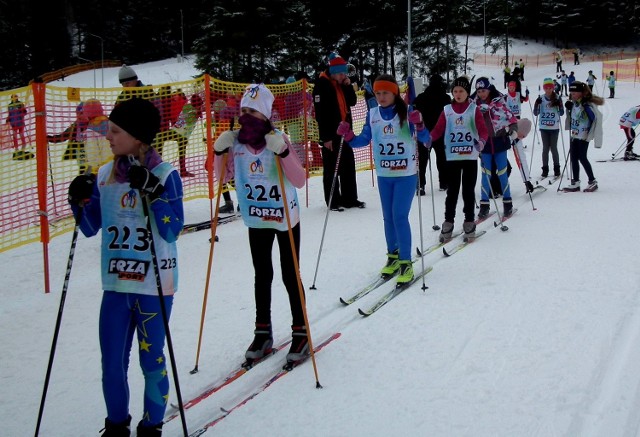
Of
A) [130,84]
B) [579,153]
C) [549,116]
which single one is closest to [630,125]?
[549,116]

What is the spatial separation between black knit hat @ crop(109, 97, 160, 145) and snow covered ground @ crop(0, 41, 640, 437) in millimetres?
1728

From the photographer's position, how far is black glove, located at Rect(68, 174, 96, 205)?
2.75 metres

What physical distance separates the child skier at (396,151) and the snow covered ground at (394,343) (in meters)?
0.61

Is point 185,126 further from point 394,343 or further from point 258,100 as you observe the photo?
point 394,343

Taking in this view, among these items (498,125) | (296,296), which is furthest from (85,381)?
(498,125)

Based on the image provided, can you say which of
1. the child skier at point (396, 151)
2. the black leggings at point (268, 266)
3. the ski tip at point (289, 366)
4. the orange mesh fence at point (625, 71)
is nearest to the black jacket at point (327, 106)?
the child skier at point (396, 151)

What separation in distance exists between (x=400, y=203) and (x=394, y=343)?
1746 mm

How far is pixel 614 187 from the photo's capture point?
35.2 ft

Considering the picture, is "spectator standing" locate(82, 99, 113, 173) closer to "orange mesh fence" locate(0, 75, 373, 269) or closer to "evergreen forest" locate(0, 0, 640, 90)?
"orange mesh fence" locate(0, 75, 373, 269)

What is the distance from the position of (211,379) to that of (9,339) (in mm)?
1991

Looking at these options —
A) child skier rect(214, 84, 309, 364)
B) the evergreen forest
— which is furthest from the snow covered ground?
the evergreen forest

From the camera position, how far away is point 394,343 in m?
4.27

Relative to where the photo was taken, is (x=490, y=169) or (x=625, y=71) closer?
(x=490, y=169)

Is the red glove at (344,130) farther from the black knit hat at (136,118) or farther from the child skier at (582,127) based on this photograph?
the child skier at (582,127)
